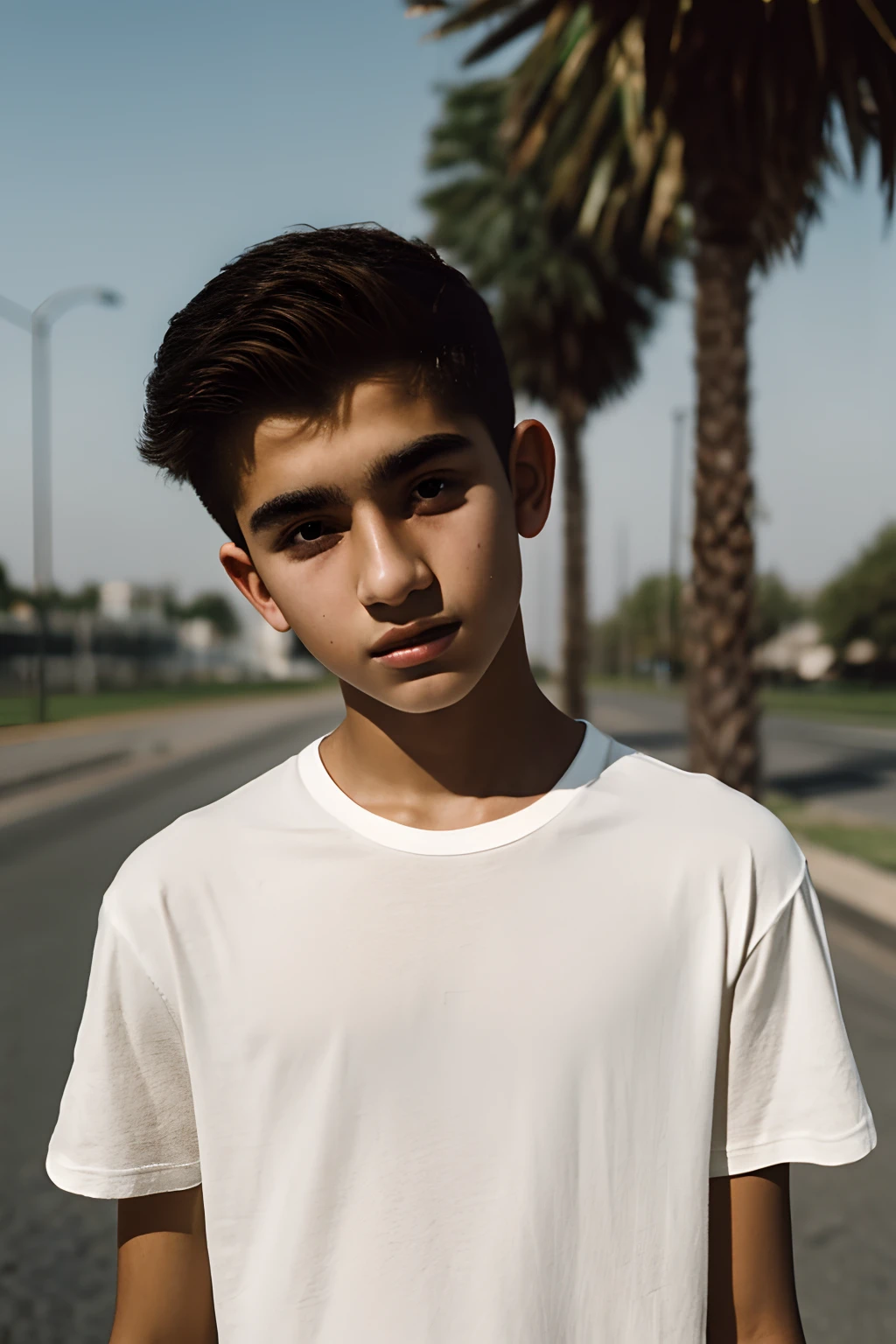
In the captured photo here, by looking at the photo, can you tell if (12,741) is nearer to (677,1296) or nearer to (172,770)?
(677,1296)

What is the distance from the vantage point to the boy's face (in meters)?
1.14

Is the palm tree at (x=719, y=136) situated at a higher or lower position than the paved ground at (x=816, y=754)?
higher

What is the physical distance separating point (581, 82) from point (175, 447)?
9052 millimetres

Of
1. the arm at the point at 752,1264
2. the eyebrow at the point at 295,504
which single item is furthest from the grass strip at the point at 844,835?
the eyebrow at the point at 295,504

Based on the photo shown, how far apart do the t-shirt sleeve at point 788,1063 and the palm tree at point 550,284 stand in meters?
16.9

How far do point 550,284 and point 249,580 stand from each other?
699 inches

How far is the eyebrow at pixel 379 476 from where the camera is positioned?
114 centimetres

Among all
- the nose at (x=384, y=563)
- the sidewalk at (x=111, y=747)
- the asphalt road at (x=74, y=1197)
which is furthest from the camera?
the sidewalk at (x=111, y=747)

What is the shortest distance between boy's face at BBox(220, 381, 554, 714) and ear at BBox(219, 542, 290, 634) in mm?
78

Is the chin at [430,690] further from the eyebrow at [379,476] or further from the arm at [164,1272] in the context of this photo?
the arm at [164,1272]

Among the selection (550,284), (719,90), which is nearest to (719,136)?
(719,90)

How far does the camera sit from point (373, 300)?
3.80ft

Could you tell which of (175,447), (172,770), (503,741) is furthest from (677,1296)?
(172,770)

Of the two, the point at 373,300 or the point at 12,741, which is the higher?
the point at 373,300
